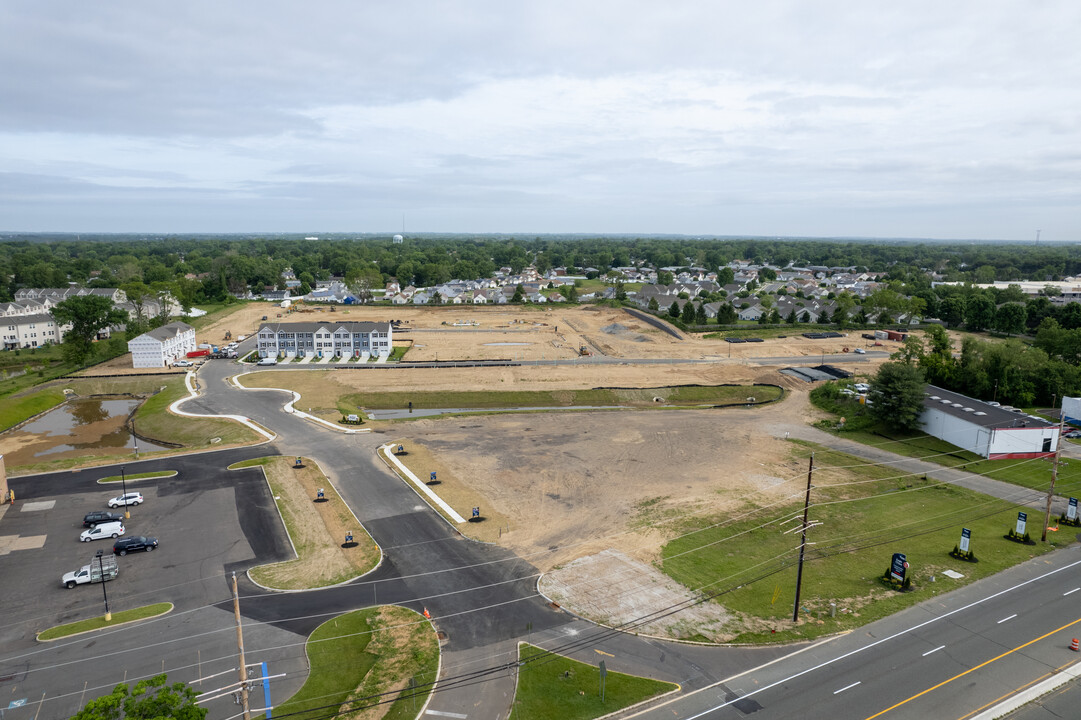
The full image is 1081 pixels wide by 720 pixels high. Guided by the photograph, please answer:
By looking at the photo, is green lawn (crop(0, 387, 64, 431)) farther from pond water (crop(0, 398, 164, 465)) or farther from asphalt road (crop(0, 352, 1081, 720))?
asphalt road (crop(0, 352, 1081, 720))

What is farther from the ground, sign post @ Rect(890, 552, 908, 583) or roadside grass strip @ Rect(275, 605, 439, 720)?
sign post @ Rect(890, 552, 908, 583)

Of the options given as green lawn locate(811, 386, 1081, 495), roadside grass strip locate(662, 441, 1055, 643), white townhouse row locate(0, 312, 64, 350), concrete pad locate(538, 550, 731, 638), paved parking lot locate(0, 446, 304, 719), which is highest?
white townhouse row locate(0, 312, 64, 350)

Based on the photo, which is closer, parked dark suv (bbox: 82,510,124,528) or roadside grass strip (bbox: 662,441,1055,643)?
roadside grass strip (bbox: 662,441,1055,643)

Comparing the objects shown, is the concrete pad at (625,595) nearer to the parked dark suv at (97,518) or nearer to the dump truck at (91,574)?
the dump truck at (91,574)

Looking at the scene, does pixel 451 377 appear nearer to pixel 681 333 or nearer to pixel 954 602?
pixel 681 333

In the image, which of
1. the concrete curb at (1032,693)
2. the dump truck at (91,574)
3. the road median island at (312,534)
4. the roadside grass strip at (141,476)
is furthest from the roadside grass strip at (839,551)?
the roadside grass strip at (141,476)

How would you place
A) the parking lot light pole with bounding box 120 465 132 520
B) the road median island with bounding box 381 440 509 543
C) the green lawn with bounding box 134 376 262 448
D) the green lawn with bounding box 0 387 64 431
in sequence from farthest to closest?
1. the green lawn with bounding box 0 387 64 431
2. the green lawn with bounding box 134 376 262 448
3. the parking lot light pole with bounding box 120 465 132 520
4. the road median island with bounding box 381 440 509 543

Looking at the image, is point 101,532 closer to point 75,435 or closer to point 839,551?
point 75,435

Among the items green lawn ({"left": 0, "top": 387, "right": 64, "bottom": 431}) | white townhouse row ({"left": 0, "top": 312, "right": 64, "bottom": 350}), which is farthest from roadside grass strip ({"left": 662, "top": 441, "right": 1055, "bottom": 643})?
white townhouse row ({"left": 0, "top": 312, "right": 64, "bottom": 350})
